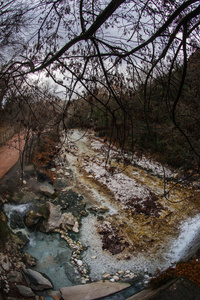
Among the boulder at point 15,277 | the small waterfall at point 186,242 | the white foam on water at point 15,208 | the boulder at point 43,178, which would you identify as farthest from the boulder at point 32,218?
the small waterfall at point 186,242

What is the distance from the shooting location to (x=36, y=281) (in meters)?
5.49

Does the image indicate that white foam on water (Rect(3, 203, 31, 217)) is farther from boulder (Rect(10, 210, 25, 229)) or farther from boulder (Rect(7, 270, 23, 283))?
boulder (Rect(7, 270, 23, 283))

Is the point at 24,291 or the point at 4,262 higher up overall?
the point at 24,291

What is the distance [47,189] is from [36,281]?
15.3 ft

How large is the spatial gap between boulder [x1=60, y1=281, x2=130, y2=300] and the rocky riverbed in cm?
10

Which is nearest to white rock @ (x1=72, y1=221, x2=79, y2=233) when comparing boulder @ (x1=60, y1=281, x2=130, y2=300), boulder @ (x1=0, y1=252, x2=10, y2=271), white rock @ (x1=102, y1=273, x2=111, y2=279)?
white rock @ (x1=102, y1=273, x2=111, y2=279)

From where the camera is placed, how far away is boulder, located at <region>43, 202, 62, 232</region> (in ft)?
25.7

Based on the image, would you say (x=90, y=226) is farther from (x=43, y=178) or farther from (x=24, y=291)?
(x=43, y=178)

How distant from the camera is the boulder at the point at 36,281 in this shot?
5402mm

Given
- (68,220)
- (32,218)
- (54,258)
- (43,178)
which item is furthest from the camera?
(43,178)

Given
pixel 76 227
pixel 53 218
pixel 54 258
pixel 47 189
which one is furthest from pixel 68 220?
pixel 47 189

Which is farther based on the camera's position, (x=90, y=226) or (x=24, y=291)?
(x=90, y=226)

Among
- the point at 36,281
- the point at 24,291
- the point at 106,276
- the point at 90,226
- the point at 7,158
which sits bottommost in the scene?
the point at 7,158

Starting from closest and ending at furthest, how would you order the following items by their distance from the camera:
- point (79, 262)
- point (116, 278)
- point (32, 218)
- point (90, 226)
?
point (116, 278), point (79, 262), point (32, 218), point (90, 226)
